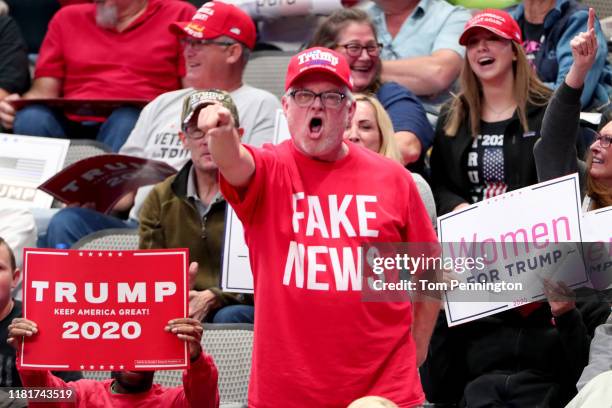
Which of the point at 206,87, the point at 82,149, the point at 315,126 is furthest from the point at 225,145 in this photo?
the point at 82,149

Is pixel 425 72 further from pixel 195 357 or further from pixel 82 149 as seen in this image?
pixel 195 357

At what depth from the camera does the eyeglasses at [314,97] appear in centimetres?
385

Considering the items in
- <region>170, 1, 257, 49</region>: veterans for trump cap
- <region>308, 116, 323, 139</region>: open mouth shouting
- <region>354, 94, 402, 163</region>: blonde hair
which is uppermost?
<region>170, 1, 257, 49</region>: veterans for trump cap

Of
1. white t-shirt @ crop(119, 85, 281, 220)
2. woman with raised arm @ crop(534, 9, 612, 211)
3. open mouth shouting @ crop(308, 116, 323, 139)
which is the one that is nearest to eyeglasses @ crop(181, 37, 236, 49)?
white t-shirt @ crop(119, 85, 281, 220)

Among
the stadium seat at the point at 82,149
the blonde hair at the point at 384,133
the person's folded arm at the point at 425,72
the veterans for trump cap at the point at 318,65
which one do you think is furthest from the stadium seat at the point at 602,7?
the veterans for trump cap at the point at 318,65

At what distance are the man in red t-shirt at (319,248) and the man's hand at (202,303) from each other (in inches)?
55.9

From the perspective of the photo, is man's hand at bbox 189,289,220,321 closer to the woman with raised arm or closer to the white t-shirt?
the white t-shirt

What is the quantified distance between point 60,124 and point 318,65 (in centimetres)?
345

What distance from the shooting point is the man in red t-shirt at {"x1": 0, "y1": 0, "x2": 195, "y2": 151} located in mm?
7129

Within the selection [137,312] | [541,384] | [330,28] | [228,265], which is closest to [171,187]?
[228,265]

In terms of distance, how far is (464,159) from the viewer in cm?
564

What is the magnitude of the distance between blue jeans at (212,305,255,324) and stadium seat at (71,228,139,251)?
0.69 metres

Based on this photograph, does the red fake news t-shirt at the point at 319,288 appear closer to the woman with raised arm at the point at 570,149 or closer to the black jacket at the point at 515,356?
the black jacket at the point at 515,356

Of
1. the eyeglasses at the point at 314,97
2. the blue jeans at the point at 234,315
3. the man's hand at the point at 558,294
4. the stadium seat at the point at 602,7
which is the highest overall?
the stadium seat at the point at 602,7
